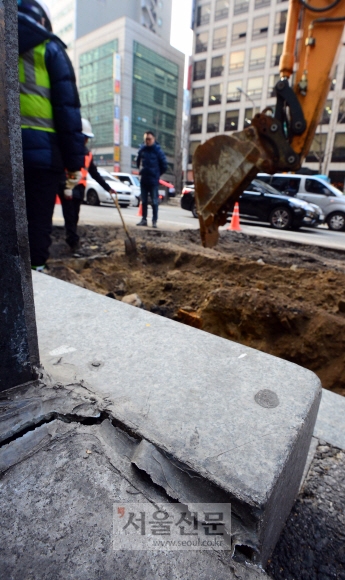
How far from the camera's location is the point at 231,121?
41938mm

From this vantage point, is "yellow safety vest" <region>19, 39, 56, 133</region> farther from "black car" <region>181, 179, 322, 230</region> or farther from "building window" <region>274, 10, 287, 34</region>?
"building window" <region>274, 10, 287, 34</region>

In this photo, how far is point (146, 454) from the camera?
88cm

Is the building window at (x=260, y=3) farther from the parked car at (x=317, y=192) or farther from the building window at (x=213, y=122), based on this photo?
the parked car at (x=317, y=192)

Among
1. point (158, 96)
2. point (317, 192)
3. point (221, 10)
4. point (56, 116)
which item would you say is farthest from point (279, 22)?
point (56, 116)

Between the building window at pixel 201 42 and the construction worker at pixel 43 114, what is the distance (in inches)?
1968

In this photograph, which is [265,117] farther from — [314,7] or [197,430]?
[197,430]

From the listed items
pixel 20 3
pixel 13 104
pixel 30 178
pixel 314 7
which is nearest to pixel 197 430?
pixel 13 104

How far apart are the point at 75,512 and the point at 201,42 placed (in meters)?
53.6

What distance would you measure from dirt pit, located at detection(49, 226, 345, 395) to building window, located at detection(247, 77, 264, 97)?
134 feet

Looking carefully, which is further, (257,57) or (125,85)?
(125,85)

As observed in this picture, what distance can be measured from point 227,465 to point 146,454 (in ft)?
0.67

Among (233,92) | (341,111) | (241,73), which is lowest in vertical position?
(341,111)

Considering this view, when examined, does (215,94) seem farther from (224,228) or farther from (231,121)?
(224,228)

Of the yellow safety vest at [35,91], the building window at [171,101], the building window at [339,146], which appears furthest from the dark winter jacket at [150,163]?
the building window at [171,101]
